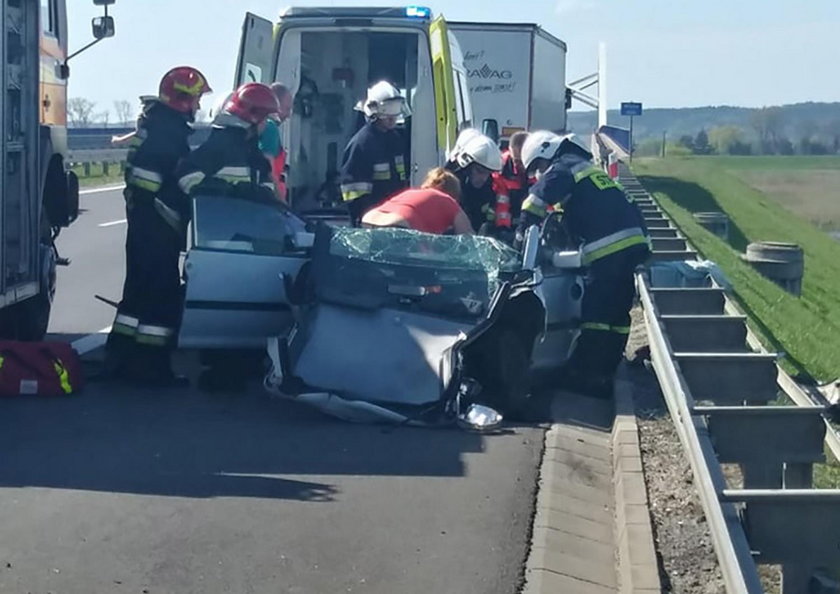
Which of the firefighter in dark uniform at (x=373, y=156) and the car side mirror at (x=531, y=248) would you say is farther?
the firefighter in dark uniform at (x=373, y=156)

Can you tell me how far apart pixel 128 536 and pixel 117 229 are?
61.7 ft

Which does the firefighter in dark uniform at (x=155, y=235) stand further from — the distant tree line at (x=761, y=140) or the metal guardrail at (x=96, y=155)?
the distant tree line at (x=761, y=140)

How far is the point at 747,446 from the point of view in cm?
696

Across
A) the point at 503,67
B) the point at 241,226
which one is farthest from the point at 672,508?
the point at 503,67

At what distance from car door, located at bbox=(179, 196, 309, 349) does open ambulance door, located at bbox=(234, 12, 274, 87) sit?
11.3 feet

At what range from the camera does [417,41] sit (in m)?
14.0

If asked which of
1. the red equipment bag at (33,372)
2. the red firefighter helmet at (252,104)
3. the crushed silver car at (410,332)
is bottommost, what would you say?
the red equipment bag at (33,372)

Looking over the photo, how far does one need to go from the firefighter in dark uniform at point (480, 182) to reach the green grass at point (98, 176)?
27.4m

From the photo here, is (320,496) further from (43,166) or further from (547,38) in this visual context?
(547,38)

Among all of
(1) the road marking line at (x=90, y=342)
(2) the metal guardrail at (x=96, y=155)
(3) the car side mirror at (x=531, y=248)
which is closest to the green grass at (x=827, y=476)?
(3) the car side mirror at (x=531, y=248)

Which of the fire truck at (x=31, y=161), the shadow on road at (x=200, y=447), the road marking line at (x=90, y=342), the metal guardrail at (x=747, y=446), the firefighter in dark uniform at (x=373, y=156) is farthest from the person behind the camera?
the firefighter in dark uniform at (x=373, y=156)

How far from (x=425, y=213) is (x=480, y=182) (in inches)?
83.0

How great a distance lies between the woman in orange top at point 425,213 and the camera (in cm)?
1055

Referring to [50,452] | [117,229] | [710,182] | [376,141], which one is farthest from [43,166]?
[710,182]
